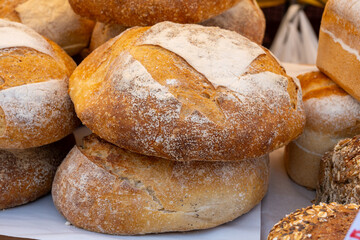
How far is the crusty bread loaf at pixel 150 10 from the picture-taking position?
1553mm

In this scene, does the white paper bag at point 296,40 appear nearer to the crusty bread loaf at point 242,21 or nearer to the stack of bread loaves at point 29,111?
the crusty bread loaf at point 242,21

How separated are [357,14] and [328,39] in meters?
0.22

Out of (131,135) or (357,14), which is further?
(357,14)

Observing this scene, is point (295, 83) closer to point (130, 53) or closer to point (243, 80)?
point (243, 80)

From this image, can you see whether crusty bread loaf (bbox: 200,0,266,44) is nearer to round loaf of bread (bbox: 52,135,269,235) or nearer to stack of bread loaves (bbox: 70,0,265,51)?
stack of bread loaves (bbox: 70,0,265,51)

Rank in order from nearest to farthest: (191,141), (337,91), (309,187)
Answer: (191,141) → (337,91) → (309,187)

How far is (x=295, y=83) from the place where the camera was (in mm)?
1508

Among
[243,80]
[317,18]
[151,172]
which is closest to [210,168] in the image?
[151,172]

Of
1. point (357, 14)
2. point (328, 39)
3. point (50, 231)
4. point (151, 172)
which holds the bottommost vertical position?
point (50, 231)

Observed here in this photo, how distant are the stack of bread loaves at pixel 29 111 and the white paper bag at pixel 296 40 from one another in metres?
2.28

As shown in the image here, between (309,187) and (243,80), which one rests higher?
(243,80)

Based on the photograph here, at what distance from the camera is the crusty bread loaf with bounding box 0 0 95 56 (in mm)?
1807

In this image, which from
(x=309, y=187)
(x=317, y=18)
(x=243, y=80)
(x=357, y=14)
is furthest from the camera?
(x=317, y=18)

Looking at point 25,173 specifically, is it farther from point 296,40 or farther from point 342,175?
point 296,40
